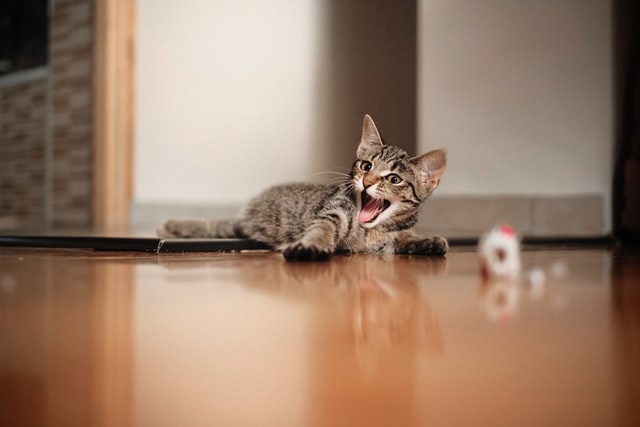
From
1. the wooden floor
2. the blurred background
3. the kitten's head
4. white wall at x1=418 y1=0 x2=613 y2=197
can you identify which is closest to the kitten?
the kitten's head

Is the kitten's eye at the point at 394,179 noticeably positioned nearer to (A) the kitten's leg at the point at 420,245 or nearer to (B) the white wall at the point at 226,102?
(A) the kitten's leg at the point at 420,245

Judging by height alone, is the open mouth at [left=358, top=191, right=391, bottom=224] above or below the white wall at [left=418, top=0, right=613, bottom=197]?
below

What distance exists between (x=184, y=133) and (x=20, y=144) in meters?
1.56

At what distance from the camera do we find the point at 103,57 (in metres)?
3.15

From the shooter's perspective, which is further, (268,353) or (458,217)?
(458,217)

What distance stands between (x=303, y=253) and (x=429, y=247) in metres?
0.36

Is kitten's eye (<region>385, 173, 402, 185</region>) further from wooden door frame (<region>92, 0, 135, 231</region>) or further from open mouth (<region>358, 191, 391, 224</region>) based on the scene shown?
wooden door frame (<region>92, 0, 135, 231</region>)

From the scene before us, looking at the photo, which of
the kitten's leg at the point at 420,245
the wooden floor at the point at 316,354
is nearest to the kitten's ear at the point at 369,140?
the kitten's leg at the point at 420,245

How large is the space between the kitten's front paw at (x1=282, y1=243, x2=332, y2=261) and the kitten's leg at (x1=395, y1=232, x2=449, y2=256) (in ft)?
0.99

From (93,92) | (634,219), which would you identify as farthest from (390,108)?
(93,92)

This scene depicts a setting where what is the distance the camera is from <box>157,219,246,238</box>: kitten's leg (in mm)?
1617

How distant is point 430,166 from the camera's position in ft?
4.40

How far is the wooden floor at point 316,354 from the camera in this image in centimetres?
29

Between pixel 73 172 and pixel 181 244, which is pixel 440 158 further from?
pixel 73 172
